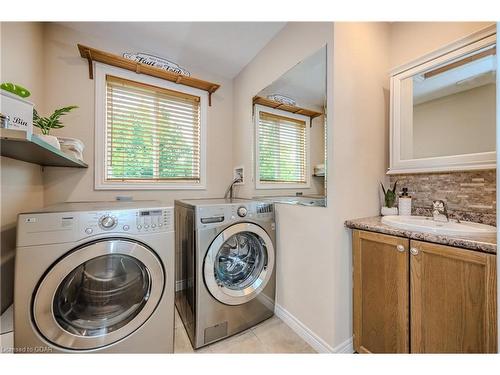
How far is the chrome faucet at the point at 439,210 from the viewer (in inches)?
49.9

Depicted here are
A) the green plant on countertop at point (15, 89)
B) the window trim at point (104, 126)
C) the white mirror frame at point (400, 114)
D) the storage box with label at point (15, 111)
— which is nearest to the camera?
the storage box with label at point (15, 111)

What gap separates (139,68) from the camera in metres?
1.82

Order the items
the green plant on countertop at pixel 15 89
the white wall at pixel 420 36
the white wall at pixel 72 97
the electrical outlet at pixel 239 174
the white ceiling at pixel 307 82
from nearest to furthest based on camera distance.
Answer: the green plant on countertop at pixel 15 89 < the white wall at pixel 420 36 < the white ceiling at pixel 307 82 < the white wall at pixel 72 97 < the electrical outlet at pixel 239 174

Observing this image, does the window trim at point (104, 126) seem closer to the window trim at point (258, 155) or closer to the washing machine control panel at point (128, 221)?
the window trim at point (258, 155)

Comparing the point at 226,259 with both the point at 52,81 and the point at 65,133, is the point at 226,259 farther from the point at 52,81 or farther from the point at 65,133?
the point at 52,81

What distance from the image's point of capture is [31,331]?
91 centimetres

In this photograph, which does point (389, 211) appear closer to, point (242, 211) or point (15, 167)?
point (242, 211)

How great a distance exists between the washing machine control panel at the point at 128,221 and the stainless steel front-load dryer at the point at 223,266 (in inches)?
8.5

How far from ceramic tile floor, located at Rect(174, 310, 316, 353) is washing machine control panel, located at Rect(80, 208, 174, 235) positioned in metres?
0.91

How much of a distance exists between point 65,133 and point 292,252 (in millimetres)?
2111

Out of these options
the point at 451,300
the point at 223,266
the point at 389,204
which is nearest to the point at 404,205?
the point at 389,204

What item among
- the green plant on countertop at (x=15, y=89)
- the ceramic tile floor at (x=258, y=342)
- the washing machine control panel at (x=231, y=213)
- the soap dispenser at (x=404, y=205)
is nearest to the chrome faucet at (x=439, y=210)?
the soap dispenser at (x=404, y=205)

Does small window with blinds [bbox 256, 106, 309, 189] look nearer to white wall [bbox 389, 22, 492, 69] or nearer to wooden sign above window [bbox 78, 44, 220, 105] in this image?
wooden sign above window [bbox 78, 44, 220, 105]
